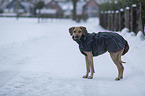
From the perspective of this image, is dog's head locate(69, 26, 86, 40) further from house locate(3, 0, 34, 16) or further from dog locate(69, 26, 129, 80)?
house locate(3, 0, 34, 16)

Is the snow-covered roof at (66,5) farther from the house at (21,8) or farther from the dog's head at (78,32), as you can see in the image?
the dog's head at (78,32)

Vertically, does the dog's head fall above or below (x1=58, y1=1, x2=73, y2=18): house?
below

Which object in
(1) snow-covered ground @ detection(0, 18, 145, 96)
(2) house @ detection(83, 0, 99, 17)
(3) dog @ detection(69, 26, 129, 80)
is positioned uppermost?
(2) house @ detection(83, 0, 99, 17)

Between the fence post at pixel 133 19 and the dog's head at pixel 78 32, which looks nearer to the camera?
the dog's head at pixel 78 32

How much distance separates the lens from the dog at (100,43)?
17.5 feet

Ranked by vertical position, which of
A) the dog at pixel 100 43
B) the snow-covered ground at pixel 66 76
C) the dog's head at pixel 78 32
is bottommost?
the snow-covered ground at pixel 66 76

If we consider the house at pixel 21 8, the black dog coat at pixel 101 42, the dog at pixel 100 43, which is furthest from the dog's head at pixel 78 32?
the house at pixel 21 8

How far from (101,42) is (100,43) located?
0.03 m

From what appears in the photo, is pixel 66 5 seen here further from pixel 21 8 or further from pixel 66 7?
pixel 21 8

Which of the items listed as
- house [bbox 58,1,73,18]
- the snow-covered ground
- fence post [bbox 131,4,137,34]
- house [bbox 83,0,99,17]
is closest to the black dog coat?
the snow-covered ground

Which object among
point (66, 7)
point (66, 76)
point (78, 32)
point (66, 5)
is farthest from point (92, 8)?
point (78, 32)

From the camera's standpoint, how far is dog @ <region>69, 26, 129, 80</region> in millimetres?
5328

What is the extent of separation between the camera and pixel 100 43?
5473 mm

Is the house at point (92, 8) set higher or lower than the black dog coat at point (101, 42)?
higher
